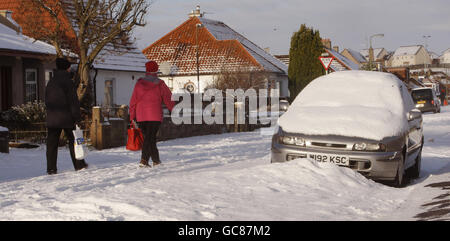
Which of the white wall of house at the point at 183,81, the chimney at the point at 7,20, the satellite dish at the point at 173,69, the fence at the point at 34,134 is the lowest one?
the fence at the point at 34,134

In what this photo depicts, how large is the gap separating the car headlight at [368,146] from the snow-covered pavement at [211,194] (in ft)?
1.15

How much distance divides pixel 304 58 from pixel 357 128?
134ft

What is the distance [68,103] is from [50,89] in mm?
375

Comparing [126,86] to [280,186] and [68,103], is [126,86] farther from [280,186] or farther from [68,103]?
[280,186]

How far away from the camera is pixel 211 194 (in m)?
6.66

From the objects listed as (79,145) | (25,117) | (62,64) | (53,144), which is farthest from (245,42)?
(53,144)

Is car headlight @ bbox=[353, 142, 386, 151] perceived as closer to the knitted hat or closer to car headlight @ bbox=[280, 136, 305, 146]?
car headlight @ bbox=[280, 136, 305, 146]

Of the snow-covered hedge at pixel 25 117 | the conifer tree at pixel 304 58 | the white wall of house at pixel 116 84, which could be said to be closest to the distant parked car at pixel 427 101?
the conifer tree at pixel 304 58

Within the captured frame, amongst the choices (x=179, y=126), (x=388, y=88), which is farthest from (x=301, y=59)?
(x=388, y=88)

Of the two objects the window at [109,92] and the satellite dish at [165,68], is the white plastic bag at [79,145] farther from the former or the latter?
the satellite dish at [165,68]

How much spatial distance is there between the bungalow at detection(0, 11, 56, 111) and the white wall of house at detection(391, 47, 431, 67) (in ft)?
548

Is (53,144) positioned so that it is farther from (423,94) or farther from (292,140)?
(423,94)

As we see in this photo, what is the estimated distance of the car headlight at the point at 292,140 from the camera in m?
8.40

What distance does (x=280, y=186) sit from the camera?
23.6ft
